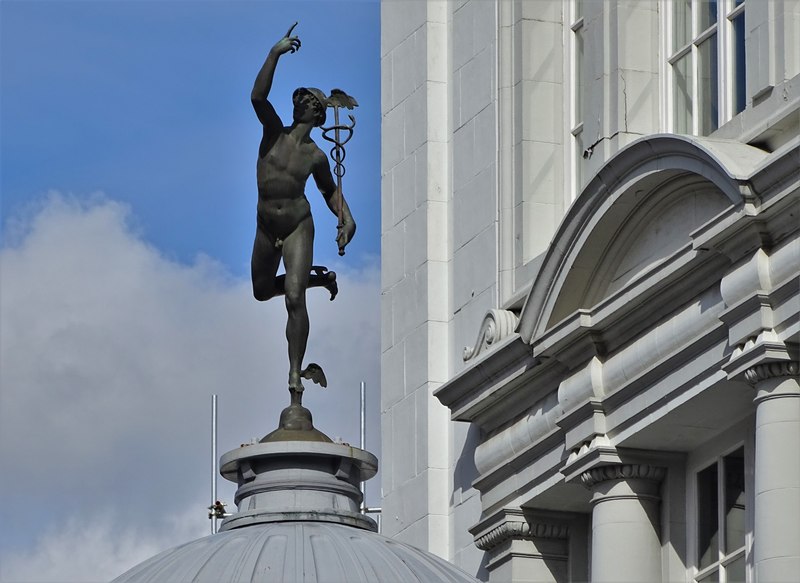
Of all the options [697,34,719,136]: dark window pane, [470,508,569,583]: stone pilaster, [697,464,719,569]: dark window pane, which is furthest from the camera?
[470,508,569,583]: stone pilaster

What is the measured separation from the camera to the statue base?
10836 mm

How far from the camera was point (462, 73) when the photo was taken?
85.7ft

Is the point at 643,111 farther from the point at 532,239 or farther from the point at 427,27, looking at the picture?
the point at 427,27

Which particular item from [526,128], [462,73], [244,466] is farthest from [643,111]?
[244,466]

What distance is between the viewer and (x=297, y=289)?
11281mm

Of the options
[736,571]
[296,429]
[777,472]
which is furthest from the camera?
[736,571]

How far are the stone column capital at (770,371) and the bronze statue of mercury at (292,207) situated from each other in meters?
7.79

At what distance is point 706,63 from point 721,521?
4247mm

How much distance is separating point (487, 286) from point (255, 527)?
14369mm

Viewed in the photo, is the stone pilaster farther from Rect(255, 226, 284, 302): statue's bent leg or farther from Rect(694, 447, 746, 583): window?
Rect(255, 226, 284, 302): statue's bent leg

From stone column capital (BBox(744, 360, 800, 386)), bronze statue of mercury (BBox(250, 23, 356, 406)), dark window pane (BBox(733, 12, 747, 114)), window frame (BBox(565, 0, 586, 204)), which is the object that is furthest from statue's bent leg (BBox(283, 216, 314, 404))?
window frame (BBox(565, 0, 586, 204))

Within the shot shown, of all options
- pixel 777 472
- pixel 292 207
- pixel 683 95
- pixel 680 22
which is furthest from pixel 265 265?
pixel 680 22

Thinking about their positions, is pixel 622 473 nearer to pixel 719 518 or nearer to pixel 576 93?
pixel 719 518

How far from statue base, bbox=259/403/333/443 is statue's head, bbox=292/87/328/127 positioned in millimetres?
1506
